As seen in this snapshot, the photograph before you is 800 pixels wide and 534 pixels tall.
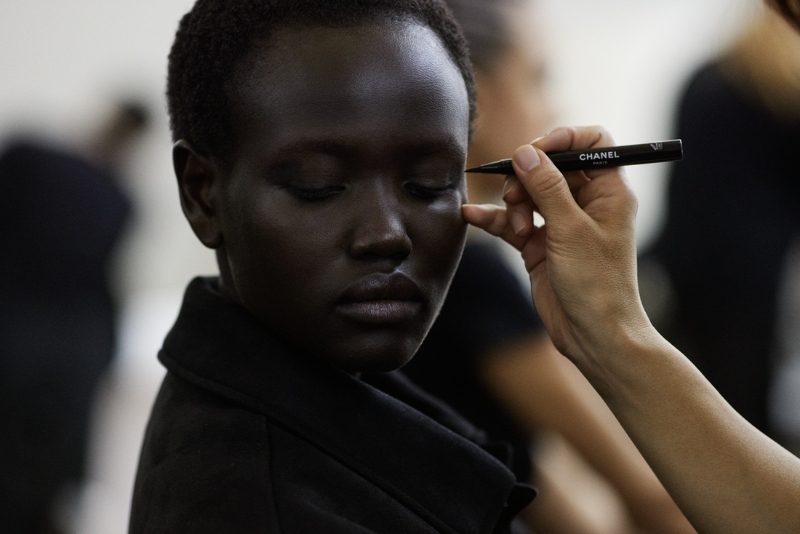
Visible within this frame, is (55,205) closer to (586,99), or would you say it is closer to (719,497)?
(586,99)

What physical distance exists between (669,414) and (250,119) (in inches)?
21.5

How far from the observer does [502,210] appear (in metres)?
1.09

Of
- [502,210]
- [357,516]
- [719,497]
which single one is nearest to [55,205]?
[502,210]

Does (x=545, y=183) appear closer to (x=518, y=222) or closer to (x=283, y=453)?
(x=518, y=222)

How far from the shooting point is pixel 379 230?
86 cm

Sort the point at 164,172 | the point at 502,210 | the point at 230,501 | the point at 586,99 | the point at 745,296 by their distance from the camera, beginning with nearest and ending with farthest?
the point at 230,501, the point at 502,210, the point at 745,296, the point at 586,99, the point at 164,172

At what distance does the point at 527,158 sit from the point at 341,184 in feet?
0.74

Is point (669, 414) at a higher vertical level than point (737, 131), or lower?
lower

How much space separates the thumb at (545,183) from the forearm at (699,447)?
0.16 meters

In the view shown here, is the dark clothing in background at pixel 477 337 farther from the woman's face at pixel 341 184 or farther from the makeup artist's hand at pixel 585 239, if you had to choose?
the woman's face at pixel 341 184

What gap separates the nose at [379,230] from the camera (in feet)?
2.82

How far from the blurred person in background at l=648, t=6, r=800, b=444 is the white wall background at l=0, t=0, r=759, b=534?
49.0 inches

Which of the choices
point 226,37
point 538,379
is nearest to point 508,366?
point 538,379

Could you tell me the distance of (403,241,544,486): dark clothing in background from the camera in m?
1.38
